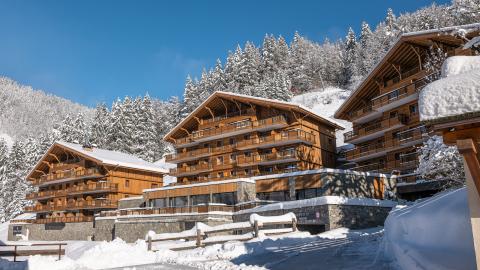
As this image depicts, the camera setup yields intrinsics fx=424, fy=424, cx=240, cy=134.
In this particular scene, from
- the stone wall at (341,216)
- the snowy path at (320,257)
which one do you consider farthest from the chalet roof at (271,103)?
the snowy path at (320,257)

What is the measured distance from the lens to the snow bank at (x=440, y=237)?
7473 mm

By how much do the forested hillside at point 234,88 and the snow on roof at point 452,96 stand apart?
6928 centimetres

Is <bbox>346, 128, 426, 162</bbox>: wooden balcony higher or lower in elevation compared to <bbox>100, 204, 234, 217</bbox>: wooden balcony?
higher

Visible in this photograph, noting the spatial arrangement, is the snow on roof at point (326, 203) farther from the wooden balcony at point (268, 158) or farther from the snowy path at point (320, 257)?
the wooden balcony at point (268, 158)

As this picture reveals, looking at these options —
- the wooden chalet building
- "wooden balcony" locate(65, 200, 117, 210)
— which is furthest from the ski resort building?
"wooden balcony" locate(65, 200, 117, 210)

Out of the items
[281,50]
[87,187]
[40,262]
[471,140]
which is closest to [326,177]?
[40,262]

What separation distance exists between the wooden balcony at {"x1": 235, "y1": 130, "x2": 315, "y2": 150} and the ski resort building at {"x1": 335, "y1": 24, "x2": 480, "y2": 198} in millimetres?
5225

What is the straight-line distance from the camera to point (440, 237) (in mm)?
8383

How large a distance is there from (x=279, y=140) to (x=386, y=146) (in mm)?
10534

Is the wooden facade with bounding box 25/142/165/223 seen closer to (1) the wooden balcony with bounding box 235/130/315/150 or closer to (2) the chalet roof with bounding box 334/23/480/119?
(1) the wooden balcony with bounding box 235/130/315/150

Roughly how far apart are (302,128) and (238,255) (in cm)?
2861

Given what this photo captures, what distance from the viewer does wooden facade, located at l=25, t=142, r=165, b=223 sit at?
54.6m

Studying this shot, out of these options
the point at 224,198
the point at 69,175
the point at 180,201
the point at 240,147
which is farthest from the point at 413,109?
the point at 69,175

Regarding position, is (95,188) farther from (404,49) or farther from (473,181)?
(473,181)
